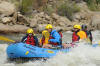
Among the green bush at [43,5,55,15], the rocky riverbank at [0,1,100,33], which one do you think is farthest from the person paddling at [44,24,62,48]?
the green bush at [43,5,55,15]

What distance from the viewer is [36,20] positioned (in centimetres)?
1612

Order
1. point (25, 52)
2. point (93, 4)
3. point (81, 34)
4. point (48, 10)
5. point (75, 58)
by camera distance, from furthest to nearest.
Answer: point (93, 4) < point (48, 10) < point (81, 34) < point (75, 58) < point (25, 52)

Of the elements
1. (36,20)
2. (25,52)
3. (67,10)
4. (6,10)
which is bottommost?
(25,52)

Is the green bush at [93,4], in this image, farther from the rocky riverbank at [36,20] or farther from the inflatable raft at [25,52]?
the inflatable raft at [25,52]

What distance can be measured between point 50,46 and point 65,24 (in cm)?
978

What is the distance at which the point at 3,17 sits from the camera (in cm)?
1461

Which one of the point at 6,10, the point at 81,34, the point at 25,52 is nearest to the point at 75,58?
the point at 81,34

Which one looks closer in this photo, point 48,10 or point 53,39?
point 53,39

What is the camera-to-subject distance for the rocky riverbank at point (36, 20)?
14.1m

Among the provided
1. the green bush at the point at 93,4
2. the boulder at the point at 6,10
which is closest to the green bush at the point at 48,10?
the boulder at the point at 6,10

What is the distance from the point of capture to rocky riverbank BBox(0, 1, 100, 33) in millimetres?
14078

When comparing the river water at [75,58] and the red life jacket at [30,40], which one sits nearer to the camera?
the river water at [75,58]

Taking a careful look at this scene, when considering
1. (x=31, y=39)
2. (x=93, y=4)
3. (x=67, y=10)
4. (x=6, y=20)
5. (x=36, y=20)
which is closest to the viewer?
(x=31, y=39)

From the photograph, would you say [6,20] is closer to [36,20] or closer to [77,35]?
[36,20]
